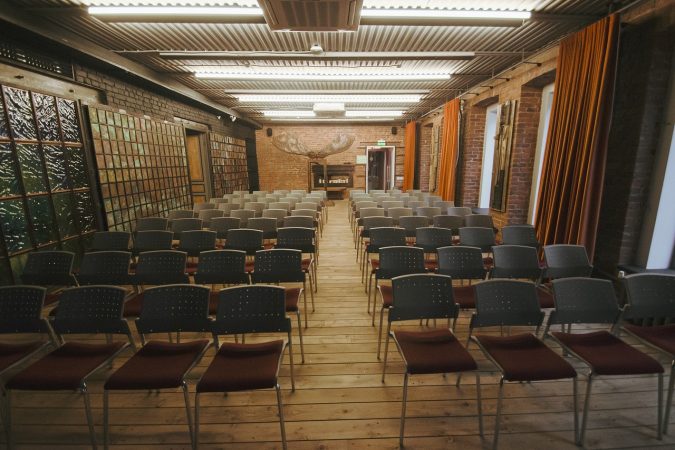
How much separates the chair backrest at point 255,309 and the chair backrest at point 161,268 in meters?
1.22

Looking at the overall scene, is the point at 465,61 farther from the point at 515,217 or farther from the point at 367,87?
the point at 515,217

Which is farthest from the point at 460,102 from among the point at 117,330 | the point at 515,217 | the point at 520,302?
the point at 117,330

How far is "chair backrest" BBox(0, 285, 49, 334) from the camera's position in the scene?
7.80 ft

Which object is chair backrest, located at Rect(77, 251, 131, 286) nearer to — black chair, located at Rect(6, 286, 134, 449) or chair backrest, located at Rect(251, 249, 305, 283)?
black chair, located at Rect(6, 286, 134, 449)

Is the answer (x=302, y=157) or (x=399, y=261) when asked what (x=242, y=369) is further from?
(x=302, y=157)

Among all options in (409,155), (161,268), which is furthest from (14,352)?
(409,155)

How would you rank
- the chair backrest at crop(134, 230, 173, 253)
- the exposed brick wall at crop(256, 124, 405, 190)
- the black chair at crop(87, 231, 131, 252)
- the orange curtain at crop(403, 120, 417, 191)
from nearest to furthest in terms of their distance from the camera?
the black chair at crop(87, 231, 131, 252), the chair backrest at crop(134, 230, 173, 253), the orange curtain at crop(403, 120, 417, 191), the exposed brick wall at crop(256, 124, 405, 190)

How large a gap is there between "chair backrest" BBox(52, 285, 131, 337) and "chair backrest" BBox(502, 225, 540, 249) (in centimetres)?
435

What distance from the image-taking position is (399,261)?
10.8ft

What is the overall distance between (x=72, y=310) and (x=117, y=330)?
40 centimetres

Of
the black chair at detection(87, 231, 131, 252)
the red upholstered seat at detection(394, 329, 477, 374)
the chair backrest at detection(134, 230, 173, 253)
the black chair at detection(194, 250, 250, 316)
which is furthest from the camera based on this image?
the chair backrest at detection(134, 230, 173, 253)

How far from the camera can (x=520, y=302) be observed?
93.3 inches

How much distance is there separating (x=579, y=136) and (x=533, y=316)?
110 inches

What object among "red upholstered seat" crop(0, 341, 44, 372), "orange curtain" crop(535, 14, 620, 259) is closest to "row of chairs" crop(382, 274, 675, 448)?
"orange curtain" crop(535, 14, 620, 259)
